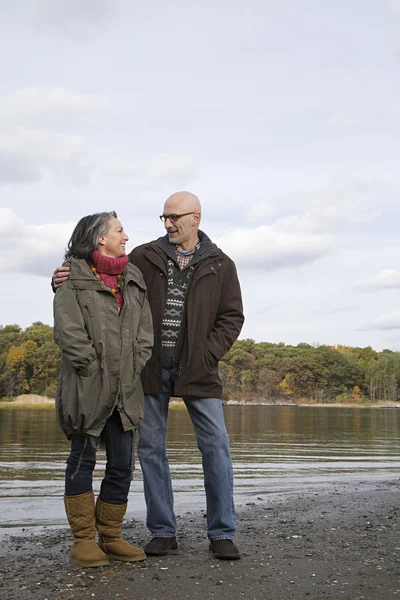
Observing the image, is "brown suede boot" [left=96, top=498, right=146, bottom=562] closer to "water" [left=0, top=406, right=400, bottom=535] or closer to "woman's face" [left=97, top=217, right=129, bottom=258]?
"woman's face" [left=97, top=217, right=129, bottom=258]

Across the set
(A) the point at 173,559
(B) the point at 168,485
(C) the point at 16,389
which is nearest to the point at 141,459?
(B) the point at 168,485

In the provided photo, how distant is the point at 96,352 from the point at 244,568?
171 centimetres

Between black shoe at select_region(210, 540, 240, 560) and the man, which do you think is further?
the man

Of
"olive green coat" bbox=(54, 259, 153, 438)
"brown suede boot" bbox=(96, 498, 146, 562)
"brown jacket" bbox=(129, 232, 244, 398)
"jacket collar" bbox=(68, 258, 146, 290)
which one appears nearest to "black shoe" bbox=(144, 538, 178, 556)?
"brown suede boot" bbox=(96, 498, 146, 562)

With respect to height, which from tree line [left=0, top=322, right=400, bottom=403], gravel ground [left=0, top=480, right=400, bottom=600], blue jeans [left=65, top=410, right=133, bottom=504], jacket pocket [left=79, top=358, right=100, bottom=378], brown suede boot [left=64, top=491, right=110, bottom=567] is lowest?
gravel ground [left=0, top=480, right=400, bottom=600]

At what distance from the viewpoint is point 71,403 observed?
444 centimetres

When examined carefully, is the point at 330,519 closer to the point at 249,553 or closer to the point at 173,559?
the point at 249,553

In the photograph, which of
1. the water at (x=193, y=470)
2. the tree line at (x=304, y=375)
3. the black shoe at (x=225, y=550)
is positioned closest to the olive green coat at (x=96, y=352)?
the black shoe at (x=225, y=550)

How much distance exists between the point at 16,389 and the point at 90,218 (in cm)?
12034

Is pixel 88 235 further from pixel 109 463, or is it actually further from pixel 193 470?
pixel 193 470

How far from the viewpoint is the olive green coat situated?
14.4 ft

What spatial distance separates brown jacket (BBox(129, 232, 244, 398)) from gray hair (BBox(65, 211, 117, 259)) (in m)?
0.53

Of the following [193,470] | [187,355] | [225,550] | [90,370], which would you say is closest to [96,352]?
[90,370]

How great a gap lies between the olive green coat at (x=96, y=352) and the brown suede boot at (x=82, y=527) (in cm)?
47
